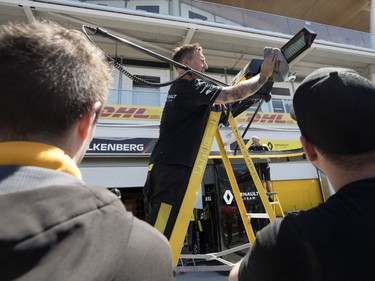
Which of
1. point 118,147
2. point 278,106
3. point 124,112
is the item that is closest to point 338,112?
point 118,147

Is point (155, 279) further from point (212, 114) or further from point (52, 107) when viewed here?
point (212, 114)

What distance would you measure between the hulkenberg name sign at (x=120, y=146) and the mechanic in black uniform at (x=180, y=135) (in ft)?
20.9

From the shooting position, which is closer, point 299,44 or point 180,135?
point 299,44

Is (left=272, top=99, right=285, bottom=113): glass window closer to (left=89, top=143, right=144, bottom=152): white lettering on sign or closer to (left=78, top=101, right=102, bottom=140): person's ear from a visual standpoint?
(left=89, top=143, right=144, bottom=152): white lettering on sign

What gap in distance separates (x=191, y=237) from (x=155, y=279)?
14.2 ft

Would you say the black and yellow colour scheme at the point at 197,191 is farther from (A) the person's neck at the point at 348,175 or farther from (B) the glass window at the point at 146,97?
(B) the glass window at the point at 146,97

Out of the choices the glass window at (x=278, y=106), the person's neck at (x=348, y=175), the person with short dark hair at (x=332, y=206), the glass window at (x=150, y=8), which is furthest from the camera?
the glass window at (x=278, y=106)

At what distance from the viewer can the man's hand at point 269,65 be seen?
1668 mm

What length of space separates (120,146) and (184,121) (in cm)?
657

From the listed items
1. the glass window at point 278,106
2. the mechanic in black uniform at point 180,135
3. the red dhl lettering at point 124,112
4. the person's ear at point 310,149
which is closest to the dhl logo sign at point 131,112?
the red dhl lettering at point 124,112

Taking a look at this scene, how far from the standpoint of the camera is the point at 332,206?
70cm

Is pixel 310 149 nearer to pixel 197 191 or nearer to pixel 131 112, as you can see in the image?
pixel 197 191

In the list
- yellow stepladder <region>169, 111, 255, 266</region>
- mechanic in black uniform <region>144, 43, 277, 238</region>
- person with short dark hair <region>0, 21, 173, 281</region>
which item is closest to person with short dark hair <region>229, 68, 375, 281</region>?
person with short dark hair <region>0, 21, 173, 281</region>

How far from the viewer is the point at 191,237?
4.61 meters
